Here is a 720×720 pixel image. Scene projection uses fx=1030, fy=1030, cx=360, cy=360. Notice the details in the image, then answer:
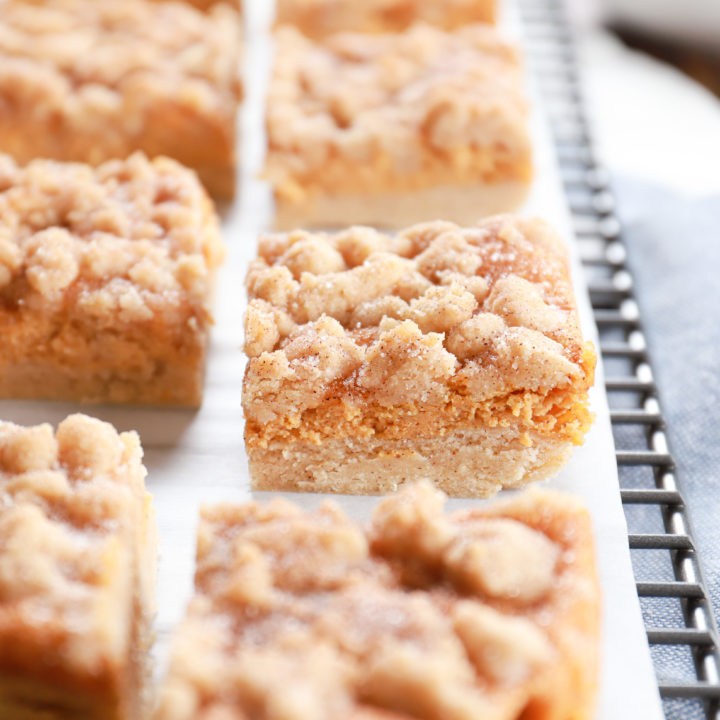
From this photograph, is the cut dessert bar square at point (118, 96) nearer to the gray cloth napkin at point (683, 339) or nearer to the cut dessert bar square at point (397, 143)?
the cut dessert bar square at point (397, 143)

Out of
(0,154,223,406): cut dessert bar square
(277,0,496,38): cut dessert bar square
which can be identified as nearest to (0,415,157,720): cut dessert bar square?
(0,154,223,406): cut dessert bar square

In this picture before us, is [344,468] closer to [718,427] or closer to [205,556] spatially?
[205,556]

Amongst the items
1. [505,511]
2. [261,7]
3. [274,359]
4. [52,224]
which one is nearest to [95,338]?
[52,224]

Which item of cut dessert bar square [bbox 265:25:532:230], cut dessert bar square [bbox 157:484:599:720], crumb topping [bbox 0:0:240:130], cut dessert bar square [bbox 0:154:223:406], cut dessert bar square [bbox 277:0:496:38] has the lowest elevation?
cut dessert bar square [bbox 157:484:599:720]

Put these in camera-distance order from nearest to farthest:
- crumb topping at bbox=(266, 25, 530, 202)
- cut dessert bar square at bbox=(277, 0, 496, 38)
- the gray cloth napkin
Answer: the gray cloth napkin, crumb topping at bbox=(266, 25, 530, 202), cut dessert bar square at bbox=(277, 0, 496, 38)

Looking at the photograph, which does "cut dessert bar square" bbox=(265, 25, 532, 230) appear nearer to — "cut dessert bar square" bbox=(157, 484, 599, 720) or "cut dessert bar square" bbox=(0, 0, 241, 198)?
"cut dessert bar square" bbox=(0, 0, 241, 198)

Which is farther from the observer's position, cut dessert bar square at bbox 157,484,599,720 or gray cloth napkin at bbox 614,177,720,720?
gray cloth napkin at bbox 614,177,720,720
